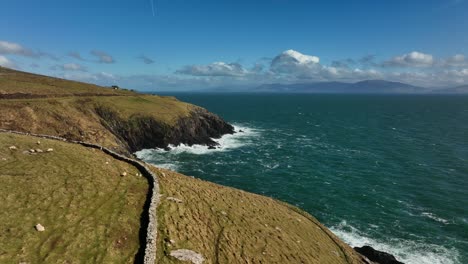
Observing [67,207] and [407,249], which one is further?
[407,249]

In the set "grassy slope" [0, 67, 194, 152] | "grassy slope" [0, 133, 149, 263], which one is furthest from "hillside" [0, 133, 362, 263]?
"grassy slope" [0, 67, 194, 152]

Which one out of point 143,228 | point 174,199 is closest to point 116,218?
point 143,228

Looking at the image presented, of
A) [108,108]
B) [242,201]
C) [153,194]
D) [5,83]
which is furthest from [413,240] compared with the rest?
[5,83]

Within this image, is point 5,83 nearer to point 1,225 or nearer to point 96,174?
point 96,174

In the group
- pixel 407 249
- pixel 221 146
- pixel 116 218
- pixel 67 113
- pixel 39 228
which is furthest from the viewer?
pixel 221 146

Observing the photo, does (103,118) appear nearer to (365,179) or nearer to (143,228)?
(365,179)

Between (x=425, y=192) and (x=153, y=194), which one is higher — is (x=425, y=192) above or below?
below
